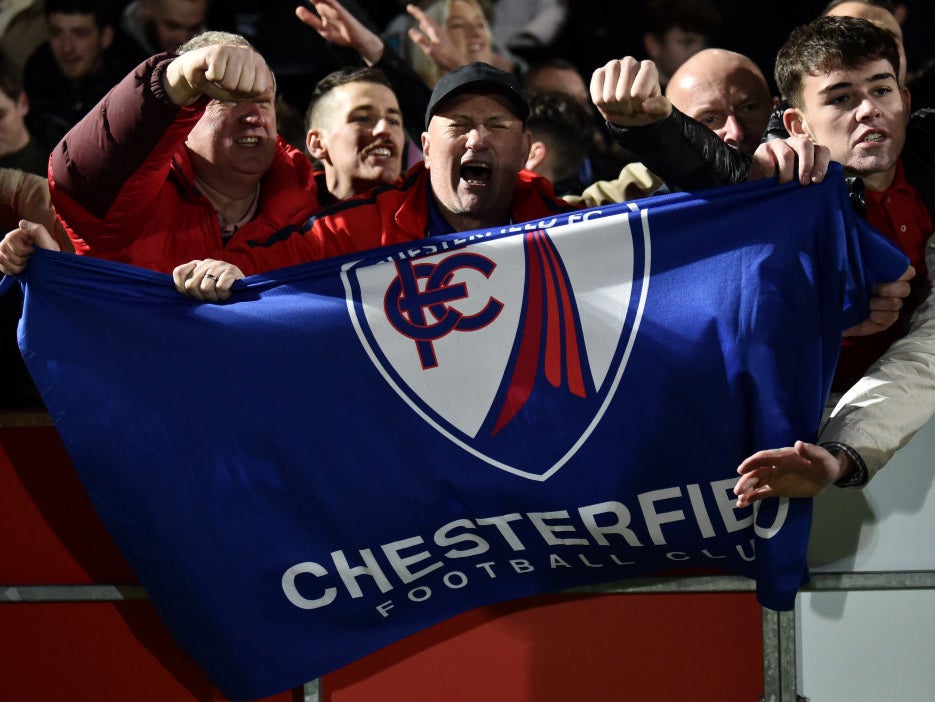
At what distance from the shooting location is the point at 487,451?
10.1ft

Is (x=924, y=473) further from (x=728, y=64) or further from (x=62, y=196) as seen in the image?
(x=62, y=196)

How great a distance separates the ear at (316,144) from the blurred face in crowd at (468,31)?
1062mm

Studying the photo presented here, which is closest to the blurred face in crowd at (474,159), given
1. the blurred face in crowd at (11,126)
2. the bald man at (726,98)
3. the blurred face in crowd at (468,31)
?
the bald man at (726,98)

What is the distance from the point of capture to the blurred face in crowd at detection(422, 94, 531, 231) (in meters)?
3.53

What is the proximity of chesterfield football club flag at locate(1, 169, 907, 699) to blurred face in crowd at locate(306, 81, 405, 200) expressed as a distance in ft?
3.81

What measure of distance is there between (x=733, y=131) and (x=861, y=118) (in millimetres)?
667

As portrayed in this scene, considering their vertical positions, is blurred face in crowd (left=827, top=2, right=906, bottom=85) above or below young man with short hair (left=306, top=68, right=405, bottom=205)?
above

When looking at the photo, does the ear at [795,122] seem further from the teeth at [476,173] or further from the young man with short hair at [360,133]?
the young man with short hair at [360,133]

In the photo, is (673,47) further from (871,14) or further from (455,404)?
(455,404)

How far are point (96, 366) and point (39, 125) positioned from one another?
265 cm

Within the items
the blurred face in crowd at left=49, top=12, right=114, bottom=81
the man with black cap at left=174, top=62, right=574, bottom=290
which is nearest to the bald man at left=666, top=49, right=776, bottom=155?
the man with black cap at left=174, top=62, right=574, bottom=290

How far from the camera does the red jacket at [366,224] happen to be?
344 centimetres

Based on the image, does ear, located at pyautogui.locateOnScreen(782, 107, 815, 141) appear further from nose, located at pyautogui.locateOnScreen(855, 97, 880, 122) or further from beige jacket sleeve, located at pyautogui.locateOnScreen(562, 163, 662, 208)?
beige jacket sleeve, located at pyautogui.locateOnScreen(562, 163, 662, 208)

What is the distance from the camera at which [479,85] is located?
11.6ft
